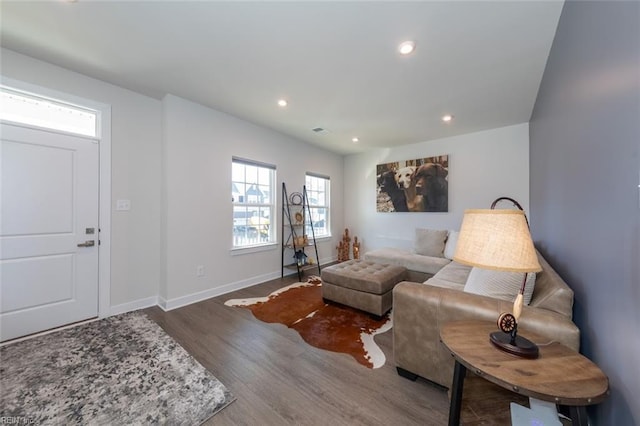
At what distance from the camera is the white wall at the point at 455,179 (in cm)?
377

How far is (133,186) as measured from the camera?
290cm

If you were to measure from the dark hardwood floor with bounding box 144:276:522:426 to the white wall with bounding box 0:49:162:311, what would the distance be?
841mm

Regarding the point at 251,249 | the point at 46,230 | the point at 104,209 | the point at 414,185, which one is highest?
the point at 414,185

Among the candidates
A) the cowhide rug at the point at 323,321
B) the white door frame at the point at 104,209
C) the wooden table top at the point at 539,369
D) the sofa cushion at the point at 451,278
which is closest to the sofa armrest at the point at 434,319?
the wooden table top at the point at 539,369

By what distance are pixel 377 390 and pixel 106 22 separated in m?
3.28

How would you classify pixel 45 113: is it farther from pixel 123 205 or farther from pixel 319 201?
pixel 319 201

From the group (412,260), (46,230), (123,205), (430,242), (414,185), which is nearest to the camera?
(46,230)

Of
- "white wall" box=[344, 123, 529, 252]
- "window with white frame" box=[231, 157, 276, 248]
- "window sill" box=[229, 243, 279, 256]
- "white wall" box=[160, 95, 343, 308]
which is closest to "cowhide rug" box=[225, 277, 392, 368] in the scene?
"white wall" box=[160, 95, 343, 308]

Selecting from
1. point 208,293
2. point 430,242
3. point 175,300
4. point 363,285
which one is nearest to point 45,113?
point 175,300

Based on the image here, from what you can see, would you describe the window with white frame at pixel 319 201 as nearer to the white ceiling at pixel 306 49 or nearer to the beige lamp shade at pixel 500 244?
the white ceiling at pixel 306 49

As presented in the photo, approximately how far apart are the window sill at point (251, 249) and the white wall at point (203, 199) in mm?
51

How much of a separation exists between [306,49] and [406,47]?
834mm

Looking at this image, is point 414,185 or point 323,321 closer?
point 323,321

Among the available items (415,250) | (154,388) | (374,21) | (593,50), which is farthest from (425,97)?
(154,388)
